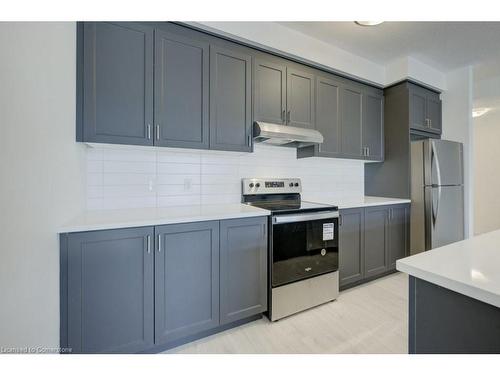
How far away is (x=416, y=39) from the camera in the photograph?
237 cm

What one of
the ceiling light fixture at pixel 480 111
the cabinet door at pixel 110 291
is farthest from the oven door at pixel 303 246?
the ceiling light fixture at pixel 480 111

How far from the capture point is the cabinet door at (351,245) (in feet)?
7.59

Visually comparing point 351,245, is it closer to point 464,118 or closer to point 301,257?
point 301,257

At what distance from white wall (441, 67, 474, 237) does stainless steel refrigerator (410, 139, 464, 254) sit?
232 millimetres

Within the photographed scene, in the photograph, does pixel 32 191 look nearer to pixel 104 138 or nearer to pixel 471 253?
pixel 104 138

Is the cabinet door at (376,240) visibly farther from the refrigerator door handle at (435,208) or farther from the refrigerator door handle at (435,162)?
the refrigerator door handle at (435,162)

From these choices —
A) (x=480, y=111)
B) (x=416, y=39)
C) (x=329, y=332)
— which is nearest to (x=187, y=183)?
(x=329, y=332)

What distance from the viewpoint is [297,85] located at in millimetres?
2322

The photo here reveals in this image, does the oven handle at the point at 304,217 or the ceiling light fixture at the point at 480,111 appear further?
the ceiling light fixture at the point at 480,111

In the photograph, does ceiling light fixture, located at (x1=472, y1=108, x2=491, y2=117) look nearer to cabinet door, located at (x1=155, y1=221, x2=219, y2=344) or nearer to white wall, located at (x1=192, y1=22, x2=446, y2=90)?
white wall, located at (x1=192, y1=22, x2=446, y2=90)

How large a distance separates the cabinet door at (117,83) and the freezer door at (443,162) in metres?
2.91

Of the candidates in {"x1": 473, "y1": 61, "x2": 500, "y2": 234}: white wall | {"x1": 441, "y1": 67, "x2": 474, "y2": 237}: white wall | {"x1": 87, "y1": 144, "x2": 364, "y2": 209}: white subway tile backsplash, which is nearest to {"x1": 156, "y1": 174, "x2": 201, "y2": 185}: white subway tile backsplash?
{"x1": 87, "y1": 144, "x2": 364, "y2": 209}: white subway tile backsplash
